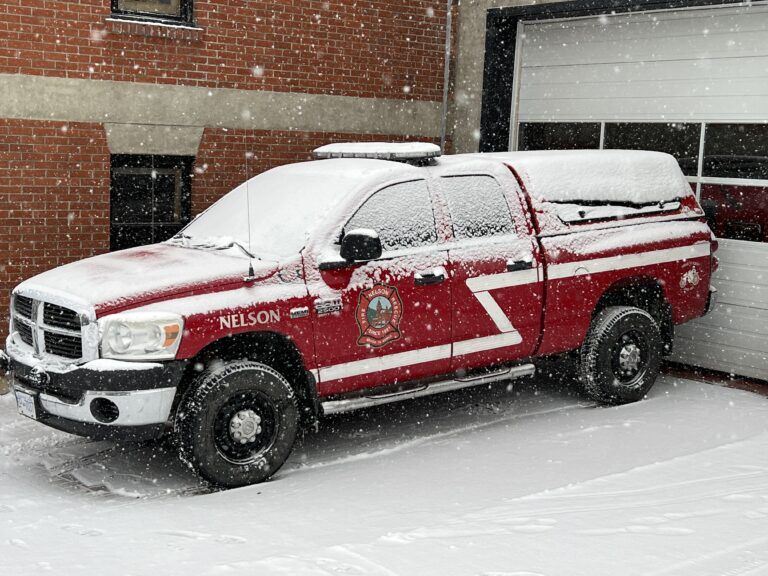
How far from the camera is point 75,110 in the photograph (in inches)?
388

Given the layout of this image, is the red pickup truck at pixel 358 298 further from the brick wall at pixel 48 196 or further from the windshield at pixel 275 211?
the brick wall at pixel 48 196

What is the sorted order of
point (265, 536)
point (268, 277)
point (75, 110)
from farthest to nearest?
point (75, 110)
point (268, 277)
point (265, 536)

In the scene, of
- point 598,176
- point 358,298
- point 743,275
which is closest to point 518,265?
point 598,176

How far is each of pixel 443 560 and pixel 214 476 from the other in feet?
6.18

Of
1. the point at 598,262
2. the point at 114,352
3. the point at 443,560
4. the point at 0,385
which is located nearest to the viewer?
the point at 443,560

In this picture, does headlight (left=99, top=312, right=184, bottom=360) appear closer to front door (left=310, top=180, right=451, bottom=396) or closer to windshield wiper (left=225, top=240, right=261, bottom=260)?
windshield wiper (left=225, top=240, right=261, bottom=260)

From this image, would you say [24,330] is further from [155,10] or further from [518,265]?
[155,10]

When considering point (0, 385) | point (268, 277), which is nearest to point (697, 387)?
point (268, 277)

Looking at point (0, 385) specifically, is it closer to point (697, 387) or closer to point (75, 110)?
point (75, 110)

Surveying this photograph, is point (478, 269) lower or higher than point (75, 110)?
lower

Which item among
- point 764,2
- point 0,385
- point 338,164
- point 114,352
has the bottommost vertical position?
point 0,385

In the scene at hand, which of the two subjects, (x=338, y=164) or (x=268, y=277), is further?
(x=338, y=164)

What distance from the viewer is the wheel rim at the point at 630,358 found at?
842 cm

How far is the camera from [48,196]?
978 centimetres
